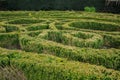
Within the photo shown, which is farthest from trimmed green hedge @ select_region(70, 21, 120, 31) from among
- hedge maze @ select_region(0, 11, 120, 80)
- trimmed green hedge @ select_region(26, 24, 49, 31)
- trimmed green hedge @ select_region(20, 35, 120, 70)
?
trimmed green hedge @ select_region(20, 35, 120, 70)

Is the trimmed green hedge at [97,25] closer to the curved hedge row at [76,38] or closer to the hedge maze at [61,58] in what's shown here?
the hedge maze at [61,58]

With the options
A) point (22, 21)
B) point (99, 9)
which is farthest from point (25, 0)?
point (22, 21)

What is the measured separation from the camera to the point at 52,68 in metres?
5.00

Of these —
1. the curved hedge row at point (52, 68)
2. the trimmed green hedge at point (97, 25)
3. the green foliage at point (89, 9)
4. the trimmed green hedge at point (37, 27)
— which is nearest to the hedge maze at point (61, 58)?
the curved hedge row at point (52, 68)

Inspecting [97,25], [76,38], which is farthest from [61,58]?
[97,25]

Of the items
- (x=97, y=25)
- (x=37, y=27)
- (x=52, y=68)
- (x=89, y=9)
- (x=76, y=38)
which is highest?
(x=52, y=68)

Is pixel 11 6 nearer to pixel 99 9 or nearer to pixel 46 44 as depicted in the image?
pixel 99 9

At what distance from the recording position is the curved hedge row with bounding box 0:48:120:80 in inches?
185

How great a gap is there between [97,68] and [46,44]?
1.98 m

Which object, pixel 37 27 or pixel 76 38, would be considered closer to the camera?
pixel 76 38

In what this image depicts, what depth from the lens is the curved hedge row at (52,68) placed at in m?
4.71

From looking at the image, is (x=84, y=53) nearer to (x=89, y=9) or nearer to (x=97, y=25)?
(x=97, y=25)

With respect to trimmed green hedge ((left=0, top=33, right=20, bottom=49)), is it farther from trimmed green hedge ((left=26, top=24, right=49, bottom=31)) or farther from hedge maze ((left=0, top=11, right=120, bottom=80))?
trimmed green hedge ((left=26, top=24, right=49, bottom=31))

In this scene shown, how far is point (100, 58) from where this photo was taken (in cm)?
587
